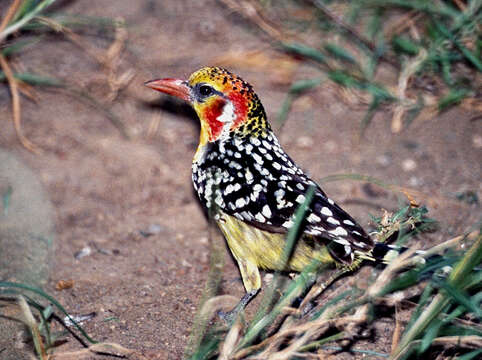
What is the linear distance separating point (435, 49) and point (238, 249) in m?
2.56

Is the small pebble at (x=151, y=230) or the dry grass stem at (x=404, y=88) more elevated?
the dry grass stem at (x=404, y=88)

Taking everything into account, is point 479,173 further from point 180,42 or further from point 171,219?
point 180,42

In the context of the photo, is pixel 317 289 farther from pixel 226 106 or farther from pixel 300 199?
pixel 226 106

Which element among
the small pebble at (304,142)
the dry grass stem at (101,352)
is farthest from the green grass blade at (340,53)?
the dry grass stem at (101,352)

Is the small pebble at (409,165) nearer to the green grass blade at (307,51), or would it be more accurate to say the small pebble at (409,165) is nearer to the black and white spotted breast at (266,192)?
the green grass blade at (307,51)

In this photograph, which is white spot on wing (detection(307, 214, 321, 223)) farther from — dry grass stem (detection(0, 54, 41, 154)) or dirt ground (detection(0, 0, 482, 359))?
dry grass stem (detection(0, 54, 41, 154))

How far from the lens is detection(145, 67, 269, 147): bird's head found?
3.71 meters

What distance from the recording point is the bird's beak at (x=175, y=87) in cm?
395

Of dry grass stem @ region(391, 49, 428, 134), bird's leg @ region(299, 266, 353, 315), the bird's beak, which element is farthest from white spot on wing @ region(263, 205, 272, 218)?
dry grass stem @ region(391, 49, 428, 134)

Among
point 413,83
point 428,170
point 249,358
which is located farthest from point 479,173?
point 249,358

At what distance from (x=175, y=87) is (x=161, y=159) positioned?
99 cm

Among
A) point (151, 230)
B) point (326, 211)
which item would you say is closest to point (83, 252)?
point (151, 230)

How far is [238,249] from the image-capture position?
11.3ft

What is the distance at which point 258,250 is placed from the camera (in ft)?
11.0
